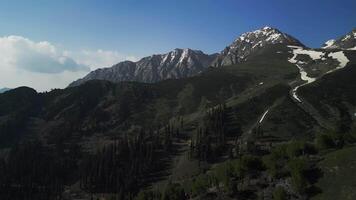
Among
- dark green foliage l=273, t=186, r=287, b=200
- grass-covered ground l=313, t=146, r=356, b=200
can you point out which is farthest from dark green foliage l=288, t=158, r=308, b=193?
grass-covered ground l=313, t=146, r=356, b=200

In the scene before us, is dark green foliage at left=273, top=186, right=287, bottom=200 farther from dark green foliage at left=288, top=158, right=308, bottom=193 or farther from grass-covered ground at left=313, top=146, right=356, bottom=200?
grass-covered ground at left=313, top=146, right=356, bottom=200

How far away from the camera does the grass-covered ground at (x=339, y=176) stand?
312 ft

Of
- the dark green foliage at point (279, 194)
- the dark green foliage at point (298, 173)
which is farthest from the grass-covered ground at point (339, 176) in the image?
the dark green foliage at point (279, 194)

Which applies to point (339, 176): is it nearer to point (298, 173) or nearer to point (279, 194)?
point (298, 173)

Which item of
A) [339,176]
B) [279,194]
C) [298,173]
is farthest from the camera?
[298,173]

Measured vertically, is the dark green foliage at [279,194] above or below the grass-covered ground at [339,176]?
below

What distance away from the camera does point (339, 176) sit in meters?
102

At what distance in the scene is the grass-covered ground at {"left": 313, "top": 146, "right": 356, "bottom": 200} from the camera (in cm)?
9512

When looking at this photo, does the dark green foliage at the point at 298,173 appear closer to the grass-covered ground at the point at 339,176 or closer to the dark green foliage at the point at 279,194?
the dark green foliage at the point at 279,194

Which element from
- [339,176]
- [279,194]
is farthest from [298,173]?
[339,176]

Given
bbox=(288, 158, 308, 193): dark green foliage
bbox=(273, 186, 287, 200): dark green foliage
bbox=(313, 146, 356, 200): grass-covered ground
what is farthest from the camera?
bbox=(288, 158, 308, 193): dark green foliage

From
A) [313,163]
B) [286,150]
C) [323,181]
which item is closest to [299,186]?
[323,181]

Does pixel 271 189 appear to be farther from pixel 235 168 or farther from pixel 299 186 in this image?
pixel 235 168

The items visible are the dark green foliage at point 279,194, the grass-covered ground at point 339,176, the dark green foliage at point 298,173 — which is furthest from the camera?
the dark green foliage at point 298,173
